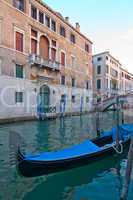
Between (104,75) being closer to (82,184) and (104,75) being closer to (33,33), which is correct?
(33,33)

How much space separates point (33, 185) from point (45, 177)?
48 cm

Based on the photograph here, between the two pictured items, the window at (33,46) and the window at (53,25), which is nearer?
the window at (33,46)

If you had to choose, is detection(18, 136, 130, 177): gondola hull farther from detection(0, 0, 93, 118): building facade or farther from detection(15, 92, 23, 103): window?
detection(15, 92, 23, 103): window

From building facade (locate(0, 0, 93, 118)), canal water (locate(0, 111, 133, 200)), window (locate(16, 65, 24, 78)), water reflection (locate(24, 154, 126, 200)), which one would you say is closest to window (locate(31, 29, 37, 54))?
building facade (locate(0, 0, 93, 118))

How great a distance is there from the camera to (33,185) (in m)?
4.89

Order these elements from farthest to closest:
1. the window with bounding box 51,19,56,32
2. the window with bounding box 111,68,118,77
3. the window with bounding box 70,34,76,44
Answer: the window with bounding box 111,68,118,77, the window with bounding box 70,34,76,44, the window with bounding box 51,19,56,32

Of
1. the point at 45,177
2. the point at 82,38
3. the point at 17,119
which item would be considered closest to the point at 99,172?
the point at 45,177

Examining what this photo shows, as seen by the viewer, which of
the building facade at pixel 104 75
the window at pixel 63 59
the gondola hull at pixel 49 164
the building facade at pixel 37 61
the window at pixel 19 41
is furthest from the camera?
the building facade at pixel 104 75

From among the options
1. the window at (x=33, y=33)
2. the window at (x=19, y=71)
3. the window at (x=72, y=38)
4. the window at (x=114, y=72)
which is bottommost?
the window at (x=19, y=71)

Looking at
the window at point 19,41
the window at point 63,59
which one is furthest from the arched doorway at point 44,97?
the window at point 19,41

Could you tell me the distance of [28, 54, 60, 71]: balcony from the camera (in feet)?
62.0

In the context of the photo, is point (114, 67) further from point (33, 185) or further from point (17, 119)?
point (33, 185)

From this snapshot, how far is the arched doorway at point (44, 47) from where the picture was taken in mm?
20769

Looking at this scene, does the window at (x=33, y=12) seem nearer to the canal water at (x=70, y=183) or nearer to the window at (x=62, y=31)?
the window at (x=62, y=31)
